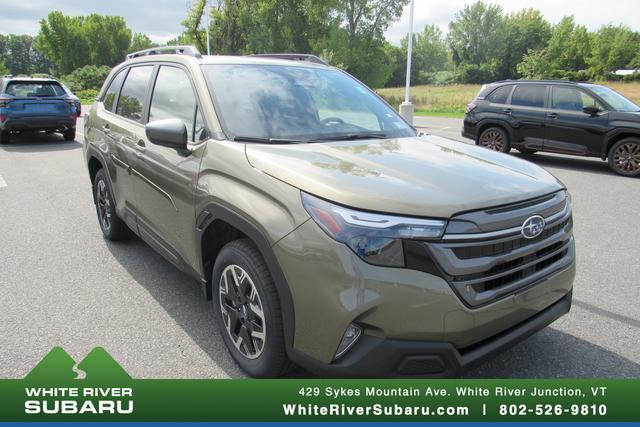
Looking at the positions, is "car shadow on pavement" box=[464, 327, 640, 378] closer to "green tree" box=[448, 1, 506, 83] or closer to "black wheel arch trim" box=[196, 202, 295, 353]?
"black wheel arch trim" box=[196, 202, 295, 353]

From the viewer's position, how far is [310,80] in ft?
12.2

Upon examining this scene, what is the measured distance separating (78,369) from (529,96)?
10209 millimetres

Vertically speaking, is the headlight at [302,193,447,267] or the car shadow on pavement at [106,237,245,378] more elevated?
the headlight at [302,193,447,267]

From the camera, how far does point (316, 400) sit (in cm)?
242

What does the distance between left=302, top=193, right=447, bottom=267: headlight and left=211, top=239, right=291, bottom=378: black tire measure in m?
0.51

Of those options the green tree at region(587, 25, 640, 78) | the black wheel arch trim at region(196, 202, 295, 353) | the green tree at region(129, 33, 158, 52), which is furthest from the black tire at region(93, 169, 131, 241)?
the green tree at region(129, 33, 158, 52)

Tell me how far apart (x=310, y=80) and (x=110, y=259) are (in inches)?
104

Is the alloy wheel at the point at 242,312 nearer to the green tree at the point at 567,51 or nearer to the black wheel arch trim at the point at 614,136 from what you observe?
the black wheel arch trim at the point at 614,136

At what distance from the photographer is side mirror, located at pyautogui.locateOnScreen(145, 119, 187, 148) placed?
2.98m

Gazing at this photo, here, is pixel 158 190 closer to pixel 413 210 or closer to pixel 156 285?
pixel 156 285

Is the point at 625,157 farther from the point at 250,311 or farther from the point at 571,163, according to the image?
the point at 250,311

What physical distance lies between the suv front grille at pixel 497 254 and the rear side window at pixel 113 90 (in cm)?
377

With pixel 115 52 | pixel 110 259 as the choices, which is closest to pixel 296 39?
pixel 110 259

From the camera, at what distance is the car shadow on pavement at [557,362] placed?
9.27ft
